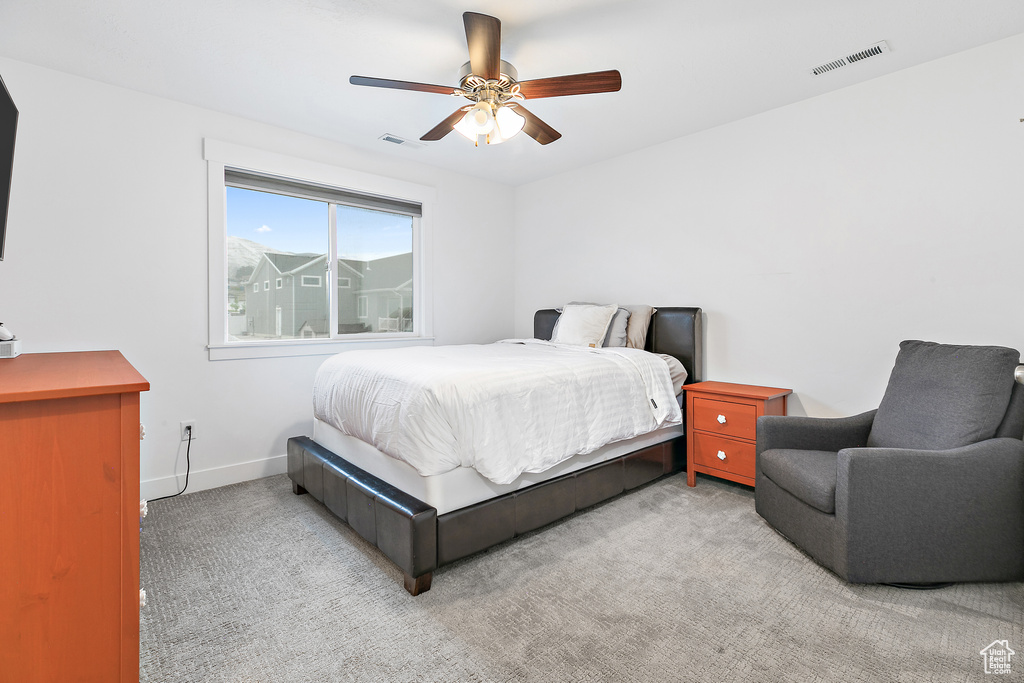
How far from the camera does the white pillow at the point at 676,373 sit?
130 inches

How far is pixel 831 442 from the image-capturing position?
2445 millimetres

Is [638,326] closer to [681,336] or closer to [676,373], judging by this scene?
[681,336]

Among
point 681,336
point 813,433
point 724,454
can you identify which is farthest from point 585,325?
point 813,433

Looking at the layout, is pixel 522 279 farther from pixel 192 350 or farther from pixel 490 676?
pixel 490 676

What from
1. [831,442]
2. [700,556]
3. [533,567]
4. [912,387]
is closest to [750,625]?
[700,556]

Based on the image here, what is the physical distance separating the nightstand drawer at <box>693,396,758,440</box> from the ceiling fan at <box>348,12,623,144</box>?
1.94 metres

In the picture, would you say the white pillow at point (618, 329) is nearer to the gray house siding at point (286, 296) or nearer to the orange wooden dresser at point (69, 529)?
the gray house siding at point (286, 296)

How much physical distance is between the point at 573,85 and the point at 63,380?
210cm

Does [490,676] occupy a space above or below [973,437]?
below

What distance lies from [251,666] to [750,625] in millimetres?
1705

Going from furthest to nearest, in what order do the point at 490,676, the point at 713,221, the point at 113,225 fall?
the point at 713,221, the point at 113,225, the point at 490,676

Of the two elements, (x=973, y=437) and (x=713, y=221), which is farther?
(x=713, y=221)

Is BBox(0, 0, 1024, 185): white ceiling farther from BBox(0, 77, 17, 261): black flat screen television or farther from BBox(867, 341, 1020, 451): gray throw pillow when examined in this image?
BBox(867, 341, 1020, 451): gray throw pillow

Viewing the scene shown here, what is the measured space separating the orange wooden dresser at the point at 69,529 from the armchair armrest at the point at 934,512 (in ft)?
7.74
